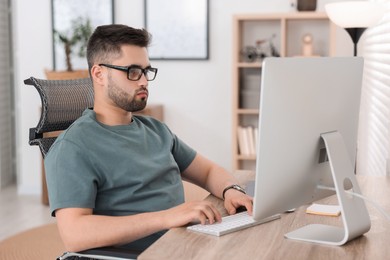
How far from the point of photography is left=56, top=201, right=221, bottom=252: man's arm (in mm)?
1876

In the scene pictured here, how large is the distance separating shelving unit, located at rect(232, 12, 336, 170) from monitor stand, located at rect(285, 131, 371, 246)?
2.95 metres

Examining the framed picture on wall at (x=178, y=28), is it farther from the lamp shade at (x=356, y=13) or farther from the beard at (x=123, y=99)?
the beard at (x=123, y=99)

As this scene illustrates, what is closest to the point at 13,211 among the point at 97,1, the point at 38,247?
the point at 38,247

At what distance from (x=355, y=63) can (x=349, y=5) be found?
5.06ft

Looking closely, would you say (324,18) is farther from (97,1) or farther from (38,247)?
(38,247)

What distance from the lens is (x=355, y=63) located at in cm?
190

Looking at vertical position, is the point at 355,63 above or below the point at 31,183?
above

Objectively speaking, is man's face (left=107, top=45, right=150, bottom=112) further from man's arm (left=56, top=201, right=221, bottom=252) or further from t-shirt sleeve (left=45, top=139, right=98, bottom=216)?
man's arm (left=56, top=201, right=221, bottom=252)

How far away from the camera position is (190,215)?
186cm

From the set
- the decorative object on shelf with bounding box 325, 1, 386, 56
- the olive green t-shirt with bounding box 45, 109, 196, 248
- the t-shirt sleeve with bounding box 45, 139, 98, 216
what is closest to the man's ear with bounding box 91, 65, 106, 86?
the olive green t-shirt with bounding box 45, 109, 196, 248

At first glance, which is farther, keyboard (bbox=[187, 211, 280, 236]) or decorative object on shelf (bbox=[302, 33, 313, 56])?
decorative object on shelf (bbox=[302, 33, 313, 56])

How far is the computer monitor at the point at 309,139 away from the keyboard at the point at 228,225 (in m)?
0.14

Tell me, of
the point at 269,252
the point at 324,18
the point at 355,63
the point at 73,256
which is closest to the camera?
the point at 269,252

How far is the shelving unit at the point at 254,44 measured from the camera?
4.82m
